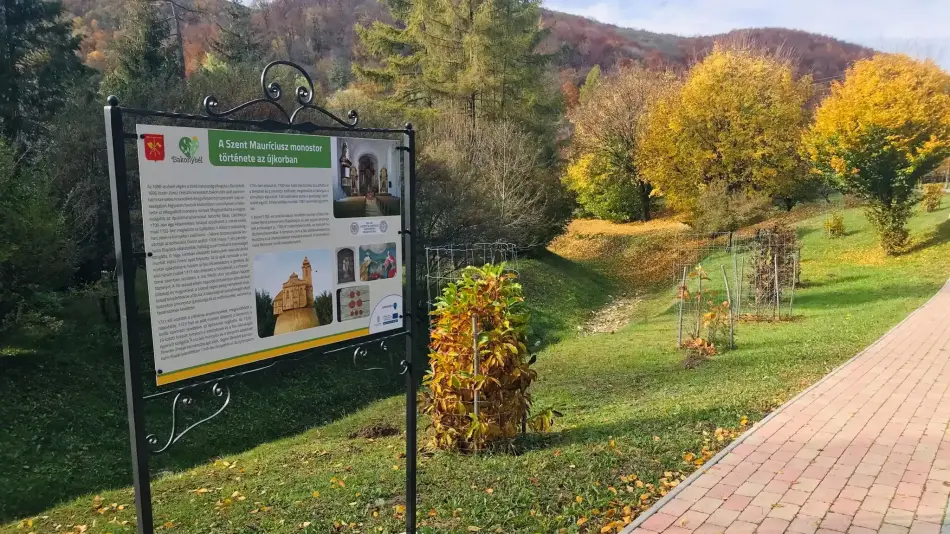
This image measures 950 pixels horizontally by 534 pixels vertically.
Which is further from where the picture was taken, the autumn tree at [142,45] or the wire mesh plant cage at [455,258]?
the autumn tree at [142,45]

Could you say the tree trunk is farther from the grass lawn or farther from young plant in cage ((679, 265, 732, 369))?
young plant in cage ((679, 265, 732, 369))

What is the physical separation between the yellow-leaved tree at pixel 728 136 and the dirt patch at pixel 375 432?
20.1 m

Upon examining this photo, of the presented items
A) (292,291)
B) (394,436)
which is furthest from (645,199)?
(292,291)

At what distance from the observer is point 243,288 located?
2.80 meters

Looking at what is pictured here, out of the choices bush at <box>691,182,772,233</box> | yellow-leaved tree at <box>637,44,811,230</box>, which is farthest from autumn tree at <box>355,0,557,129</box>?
bush at <box>691,182,772,233</box>

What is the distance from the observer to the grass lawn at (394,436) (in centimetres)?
439

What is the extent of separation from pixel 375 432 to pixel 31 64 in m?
18.1

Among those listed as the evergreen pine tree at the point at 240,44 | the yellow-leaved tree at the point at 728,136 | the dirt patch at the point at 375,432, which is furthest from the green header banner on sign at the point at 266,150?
the evergreen pine tree at the point at 240,44

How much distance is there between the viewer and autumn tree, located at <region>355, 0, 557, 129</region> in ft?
83.3

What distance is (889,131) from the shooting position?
1742cm

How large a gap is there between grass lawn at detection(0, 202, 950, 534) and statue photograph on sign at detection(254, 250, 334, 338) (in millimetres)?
1719

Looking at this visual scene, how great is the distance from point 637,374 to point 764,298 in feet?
23.2

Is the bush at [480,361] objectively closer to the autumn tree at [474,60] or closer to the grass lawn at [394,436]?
the grass lawn at [394,436]

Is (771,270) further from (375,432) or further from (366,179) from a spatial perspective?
(366,179)
